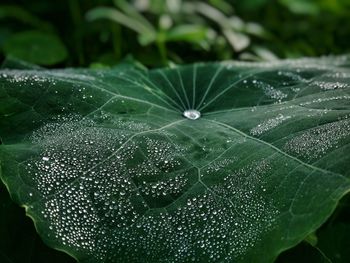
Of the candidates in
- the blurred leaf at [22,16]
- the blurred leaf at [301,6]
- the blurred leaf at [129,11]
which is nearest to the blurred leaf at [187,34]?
the blurred leaf at [129,11]

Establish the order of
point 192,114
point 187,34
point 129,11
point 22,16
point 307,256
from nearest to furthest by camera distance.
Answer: point 307,256
point 192,114
point 187,34
point 129,11
point 22,16

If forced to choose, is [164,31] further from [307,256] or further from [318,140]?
[307,256]

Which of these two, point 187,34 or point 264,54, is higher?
point 187,34

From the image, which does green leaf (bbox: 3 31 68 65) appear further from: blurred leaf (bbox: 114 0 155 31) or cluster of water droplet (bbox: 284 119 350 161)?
cluster of water droplet (bbox: 284 119 350 161)

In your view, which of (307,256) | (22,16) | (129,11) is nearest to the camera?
(307,256)

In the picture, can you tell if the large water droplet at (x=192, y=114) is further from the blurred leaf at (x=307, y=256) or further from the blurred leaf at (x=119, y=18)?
the blurred leaf at (x=119, y=18)

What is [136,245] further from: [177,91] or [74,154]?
[177,91]

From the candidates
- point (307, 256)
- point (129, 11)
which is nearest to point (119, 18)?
point (129, 11)
